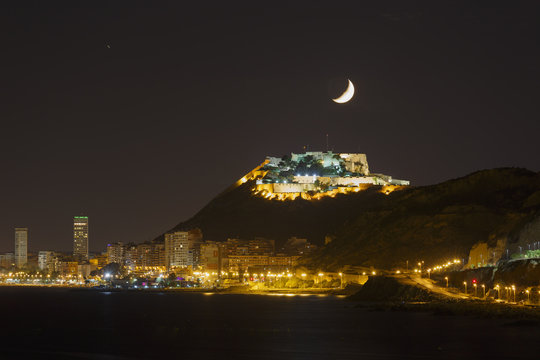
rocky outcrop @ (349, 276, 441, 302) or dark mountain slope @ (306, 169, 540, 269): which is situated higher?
dark mountain slope @ (306, 169, 540, 269)

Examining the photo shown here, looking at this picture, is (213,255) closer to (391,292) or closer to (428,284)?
(391,292)

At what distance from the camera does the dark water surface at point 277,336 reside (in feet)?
132

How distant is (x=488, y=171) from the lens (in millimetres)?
112625

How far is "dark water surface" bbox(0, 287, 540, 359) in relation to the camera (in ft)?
132

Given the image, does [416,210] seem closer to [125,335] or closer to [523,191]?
[523,191]

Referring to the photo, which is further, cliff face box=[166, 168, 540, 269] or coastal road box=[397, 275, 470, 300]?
cliff face box=[166, 168, 540, 269]

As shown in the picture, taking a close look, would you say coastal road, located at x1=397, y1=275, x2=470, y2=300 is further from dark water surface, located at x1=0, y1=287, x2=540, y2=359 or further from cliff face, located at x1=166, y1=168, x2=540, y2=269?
dark water surface, located at x1=0, y1=287, x2=540, y2=359

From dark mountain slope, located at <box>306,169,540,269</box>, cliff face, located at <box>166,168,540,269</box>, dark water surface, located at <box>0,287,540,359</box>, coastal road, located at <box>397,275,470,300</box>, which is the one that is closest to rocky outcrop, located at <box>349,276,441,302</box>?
coastal road, located at <box>397,275,470,300</box>

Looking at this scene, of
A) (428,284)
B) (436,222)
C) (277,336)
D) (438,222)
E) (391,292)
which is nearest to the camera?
(277,336)

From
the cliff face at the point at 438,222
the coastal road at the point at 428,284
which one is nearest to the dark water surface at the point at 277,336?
the coastal road at the point at 428,284

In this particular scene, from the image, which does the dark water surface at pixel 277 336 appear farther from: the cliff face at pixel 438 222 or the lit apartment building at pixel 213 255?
the lit apartment building at pixel 213 255

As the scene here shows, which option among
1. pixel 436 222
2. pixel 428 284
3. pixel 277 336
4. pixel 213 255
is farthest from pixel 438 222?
pixel 213 255

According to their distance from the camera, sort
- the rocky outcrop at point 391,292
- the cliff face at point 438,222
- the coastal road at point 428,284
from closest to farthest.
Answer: the coastal road at point 428,284
the rocky outcrop at point 391,292
the cliff face at point 438,222

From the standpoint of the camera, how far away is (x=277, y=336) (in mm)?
49969
